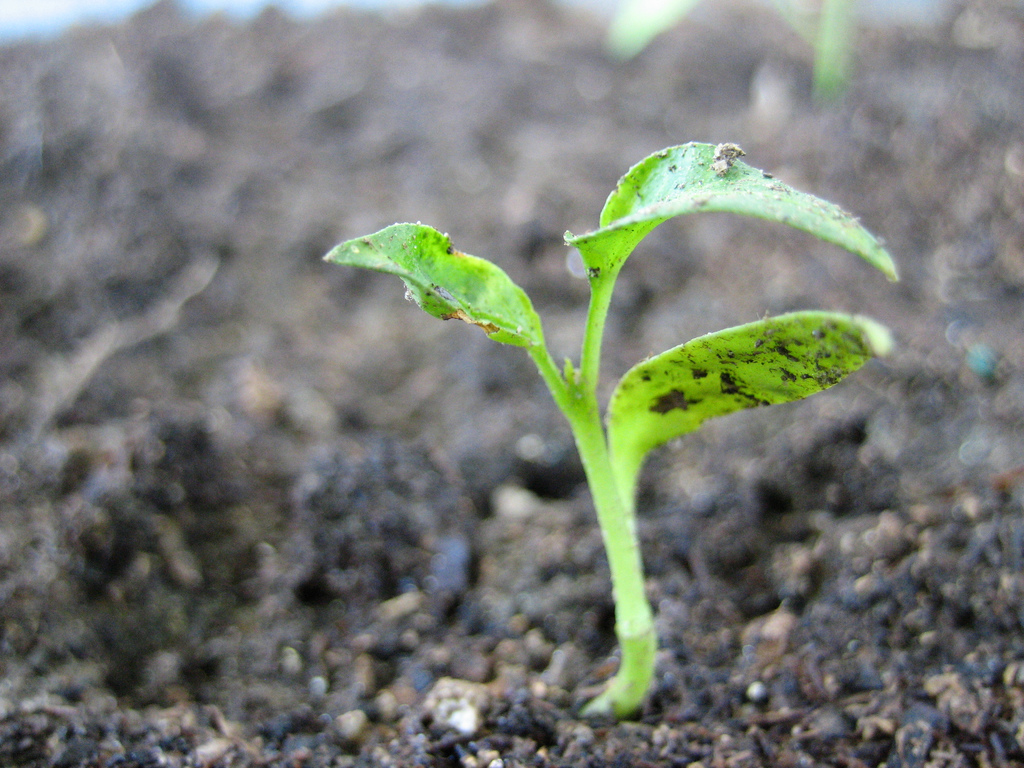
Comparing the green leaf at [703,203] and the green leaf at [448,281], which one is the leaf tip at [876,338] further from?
the green leaf at [448,281]

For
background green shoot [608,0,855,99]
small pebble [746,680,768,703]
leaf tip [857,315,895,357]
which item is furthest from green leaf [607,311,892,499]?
background green shoot [608,0,855,99]

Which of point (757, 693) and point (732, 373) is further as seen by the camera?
point (757, 693)

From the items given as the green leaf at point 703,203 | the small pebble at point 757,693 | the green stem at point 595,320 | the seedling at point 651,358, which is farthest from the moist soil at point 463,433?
the green leaf at point 703,203

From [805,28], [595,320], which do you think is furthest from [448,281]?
[805,28]

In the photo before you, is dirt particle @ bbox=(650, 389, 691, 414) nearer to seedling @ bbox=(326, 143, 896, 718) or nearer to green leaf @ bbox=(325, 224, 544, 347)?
seedling @ bbox=(326, 143, 896, 718)

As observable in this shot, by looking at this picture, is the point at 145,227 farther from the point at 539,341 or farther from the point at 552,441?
the point at 539,341

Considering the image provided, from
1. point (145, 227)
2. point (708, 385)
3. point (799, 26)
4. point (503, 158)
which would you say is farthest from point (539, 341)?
Result: point (799, 26)

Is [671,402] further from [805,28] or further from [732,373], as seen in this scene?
[805,28]
